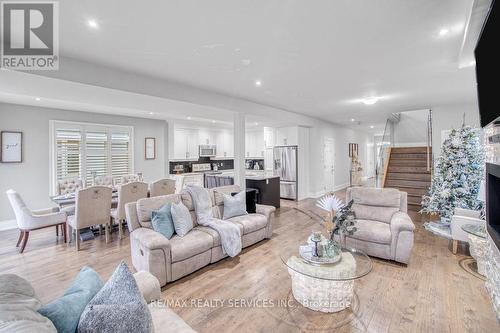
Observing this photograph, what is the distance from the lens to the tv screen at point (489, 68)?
152cm

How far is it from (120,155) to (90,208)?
3.25 meters

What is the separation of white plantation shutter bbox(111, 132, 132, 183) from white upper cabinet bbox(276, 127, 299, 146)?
15.5ft

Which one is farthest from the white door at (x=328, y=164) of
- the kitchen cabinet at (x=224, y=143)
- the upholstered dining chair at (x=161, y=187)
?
the upholstered dining chair at (x=161, y=187)

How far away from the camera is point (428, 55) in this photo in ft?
9.98

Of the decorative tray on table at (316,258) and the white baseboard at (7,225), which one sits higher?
the decorative tray on table at (316,258)

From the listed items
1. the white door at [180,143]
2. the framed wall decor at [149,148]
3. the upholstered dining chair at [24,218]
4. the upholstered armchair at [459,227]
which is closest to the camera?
the upholstered armchair at [459,227]

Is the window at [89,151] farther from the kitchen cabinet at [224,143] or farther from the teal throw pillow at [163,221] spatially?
the teal throw pillow at [163,221]

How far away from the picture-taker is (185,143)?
27.1ft

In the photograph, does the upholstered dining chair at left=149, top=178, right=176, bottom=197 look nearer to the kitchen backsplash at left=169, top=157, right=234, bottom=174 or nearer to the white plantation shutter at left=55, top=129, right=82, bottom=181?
the white plantation shutter at left=55, top=129, right=82, bottom=181

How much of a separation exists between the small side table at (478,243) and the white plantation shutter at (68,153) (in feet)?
26.1

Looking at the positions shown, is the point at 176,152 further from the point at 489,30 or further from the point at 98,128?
the point at 489,30

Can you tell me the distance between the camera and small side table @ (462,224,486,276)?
2.91 meters

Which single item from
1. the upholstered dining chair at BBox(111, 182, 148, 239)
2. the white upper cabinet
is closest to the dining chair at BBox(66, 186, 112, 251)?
the upholstered dining chair at BBox(111, 182, 148, 239)

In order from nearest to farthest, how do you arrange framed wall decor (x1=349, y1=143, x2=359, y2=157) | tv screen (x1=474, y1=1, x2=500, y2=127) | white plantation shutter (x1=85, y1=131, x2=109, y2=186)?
1. tv screen (x1=474, y1=1, x2=500, y2=127)
2. white plantation shutter (x1=85, y1=131, x2=109, y2=186)
3. framed wall decor (x1=349, y1=143, x2=359, y2=157)
